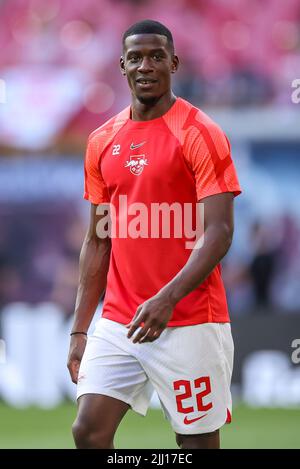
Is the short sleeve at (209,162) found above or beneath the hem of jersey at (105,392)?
above

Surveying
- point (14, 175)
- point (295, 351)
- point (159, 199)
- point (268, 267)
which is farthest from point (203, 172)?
point (14, 175)

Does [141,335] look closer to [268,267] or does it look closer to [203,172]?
[203,172]

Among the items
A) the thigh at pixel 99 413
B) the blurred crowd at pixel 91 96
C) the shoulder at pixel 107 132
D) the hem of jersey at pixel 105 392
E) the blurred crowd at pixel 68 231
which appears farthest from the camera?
the blurred crowd at pixel 91 96

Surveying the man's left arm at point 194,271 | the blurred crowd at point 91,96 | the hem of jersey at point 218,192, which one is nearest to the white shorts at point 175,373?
the man's left arm at point 194,271

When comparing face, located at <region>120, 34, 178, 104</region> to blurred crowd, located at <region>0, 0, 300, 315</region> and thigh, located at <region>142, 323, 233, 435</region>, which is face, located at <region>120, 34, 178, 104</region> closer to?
thigh, located at <region>142, 323, 233, 435</region>

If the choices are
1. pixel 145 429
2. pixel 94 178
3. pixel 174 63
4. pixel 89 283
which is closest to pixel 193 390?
pixel 89 283

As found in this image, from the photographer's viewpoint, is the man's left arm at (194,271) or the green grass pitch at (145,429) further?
the green grass pitch at (145,429)

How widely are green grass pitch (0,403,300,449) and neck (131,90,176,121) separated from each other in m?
4.25

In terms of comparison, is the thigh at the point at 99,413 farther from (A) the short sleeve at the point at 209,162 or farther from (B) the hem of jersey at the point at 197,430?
(A) the short sleeve at the point at 209,162

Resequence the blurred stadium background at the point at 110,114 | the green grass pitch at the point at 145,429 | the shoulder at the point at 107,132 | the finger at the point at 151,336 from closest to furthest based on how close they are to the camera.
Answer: the finger at the point at 151,336 < the shoulder at the point at 107,132 < the green grass pitch at the point at 145,429 < the blurred stadium background at the point at 110,114

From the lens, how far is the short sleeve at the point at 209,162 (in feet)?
18.9

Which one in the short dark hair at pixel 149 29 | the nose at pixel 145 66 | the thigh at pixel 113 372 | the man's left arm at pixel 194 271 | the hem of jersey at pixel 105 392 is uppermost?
the short dark hair at pixel 149 29

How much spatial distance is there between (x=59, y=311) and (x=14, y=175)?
4.58 meters

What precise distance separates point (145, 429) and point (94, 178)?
5167mm
